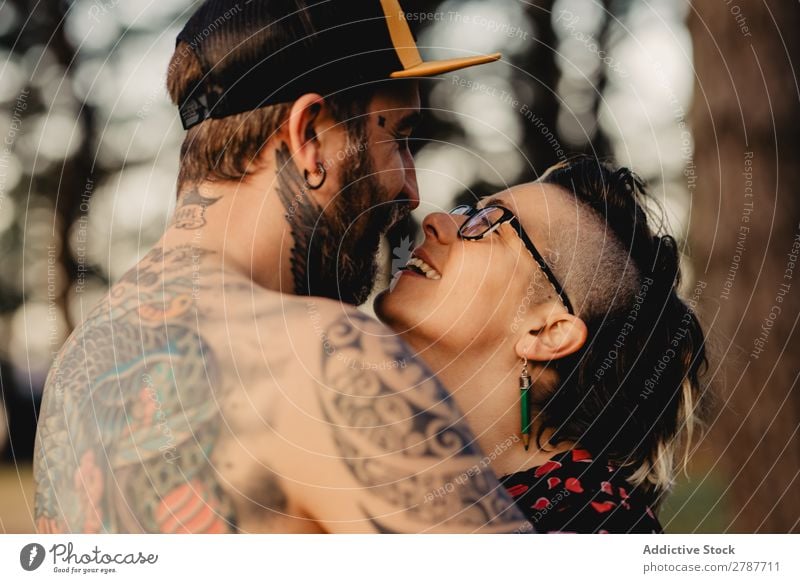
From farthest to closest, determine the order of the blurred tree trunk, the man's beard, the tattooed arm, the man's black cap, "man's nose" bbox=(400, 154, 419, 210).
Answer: the blurred tree trunk, "man's nose" bbox=(400, 154, 419, 210), the man's beard, the man's black cap, the tattooed arm

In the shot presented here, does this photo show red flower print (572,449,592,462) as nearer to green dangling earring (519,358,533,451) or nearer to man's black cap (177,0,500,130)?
green dangling earring (519,358,533,451)

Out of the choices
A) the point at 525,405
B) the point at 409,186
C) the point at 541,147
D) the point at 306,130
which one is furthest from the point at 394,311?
the point at 541,147

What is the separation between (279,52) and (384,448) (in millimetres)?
1122

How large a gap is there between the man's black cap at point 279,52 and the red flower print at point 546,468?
1298 millimetres

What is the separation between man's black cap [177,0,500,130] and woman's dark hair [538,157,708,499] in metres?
0.85

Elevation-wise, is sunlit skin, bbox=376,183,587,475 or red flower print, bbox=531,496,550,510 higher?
sunlit skin, bbox=376,183,587,475

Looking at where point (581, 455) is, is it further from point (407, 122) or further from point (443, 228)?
point (407, 122)

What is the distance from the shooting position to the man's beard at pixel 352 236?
7.88 feet

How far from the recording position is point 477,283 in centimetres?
269

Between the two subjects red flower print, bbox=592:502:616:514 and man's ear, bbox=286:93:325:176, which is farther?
red flower print, bbox=592:502:616:514

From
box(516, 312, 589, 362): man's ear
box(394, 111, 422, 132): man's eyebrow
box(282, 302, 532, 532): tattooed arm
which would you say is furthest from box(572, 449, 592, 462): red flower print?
box(394, 111, 422, 132): man's eyebrow

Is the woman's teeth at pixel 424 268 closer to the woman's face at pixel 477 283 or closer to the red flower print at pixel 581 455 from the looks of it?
the woman's face at pixel 477 283

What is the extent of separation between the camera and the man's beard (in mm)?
2402

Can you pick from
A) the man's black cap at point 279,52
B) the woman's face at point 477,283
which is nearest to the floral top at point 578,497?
the woman's face at point 477,283
